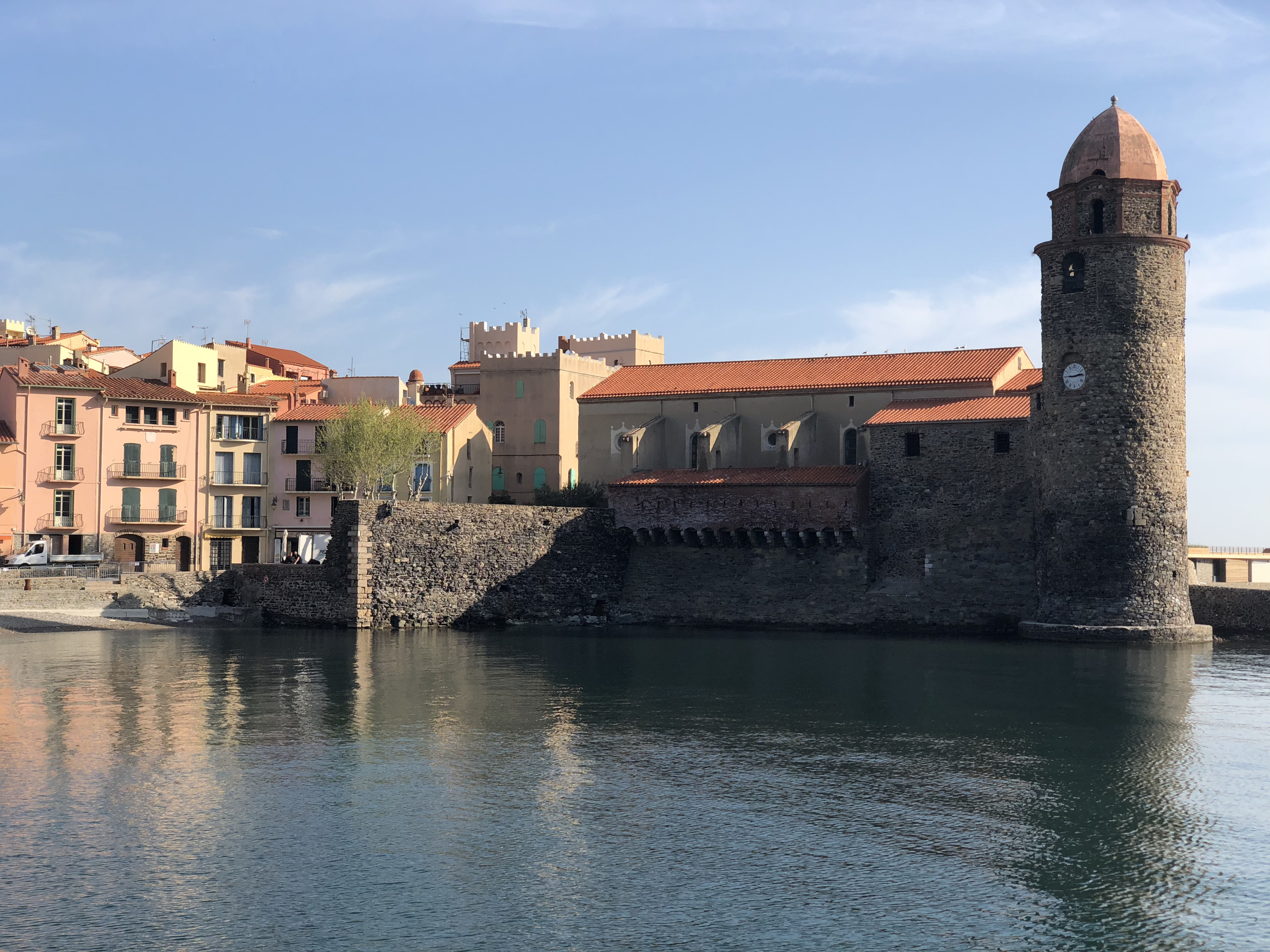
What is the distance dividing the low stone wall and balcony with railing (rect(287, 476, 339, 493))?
36.7 meters

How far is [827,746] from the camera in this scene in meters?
26.0

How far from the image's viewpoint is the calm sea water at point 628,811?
15500 millimetres

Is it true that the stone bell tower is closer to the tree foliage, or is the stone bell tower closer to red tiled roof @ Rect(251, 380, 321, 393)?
the tree foliage

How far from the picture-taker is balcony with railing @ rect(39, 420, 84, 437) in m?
57.2

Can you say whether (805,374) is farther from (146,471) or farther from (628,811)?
(628,811)

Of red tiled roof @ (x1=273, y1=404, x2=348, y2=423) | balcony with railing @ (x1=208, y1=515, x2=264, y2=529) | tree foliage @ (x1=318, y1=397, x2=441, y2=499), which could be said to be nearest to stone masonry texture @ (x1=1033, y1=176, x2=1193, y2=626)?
tree foliage @ (x1=318, y1=397, x2=441, y2=499)

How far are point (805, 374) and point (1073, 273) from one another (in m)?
14.4

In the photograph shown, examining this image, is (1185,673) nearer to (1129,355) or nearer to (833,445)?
(1129,355)

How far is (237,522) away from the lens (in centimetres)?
6128

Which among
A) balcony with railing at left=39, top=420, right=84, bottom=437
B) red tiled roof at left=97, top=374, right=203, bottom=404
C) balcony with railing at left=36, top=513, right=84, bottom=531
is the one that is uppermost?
red tiled roof at left=97, top=374, right=203, bottom=404

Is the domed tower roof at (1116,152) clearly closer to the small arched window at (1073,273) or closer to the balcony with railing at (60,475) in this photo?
the small arched window at (1073,273)

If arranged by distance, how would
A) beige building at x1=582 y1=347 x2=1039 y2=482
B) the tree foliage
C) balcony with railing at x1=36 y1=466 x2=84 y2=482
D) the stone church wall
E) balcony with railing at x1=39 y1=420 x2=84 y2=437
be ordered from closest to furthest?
the stone church wall → beige building at x1=582 y1=347 x2=1039 y2=482 → balcony with railing at x1=36 y1=466 x2=84 y2=482 → balcony with railing at x1=39 y1=420 x2=84 y2=437 → the tree foliage

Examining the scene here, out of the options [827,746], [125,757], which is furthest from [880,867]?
[125,757]

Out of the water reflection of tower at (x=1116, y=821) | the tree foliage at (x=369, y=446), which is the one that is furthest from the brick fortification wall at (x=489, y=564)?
the water reflection of tower at (x=1116, y=821)
